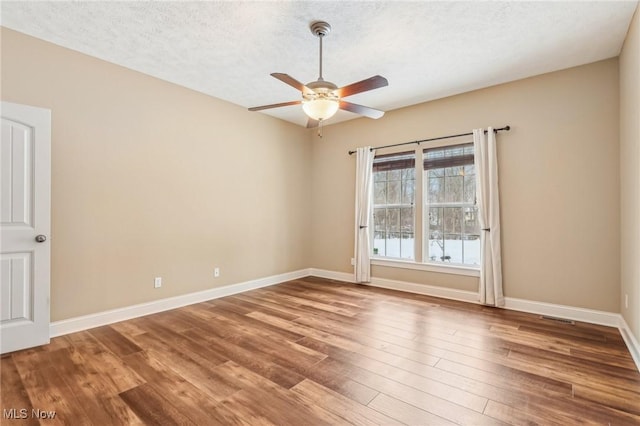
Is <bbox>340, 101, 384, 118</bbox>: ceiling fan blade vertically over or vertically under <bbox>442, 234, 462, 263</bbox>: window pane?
over

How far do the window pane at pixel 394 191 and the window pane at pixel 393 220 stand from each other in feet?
0.50

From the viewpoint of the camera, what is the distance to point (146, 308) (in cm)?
371

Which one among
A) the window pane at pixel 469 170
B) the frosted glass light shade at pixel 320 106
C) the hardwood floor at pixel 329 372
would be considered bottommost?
the hardwood floor at pixel 329 372

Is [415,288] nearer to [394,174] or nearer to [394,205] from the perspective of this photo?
[394,205]

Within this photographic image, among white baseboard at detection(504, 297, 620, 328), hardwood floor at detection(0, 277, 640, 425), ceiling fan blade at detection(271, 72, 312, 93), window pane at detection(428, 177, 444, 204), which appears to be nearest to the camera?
hardwood floor at detection(0, 277, 640, 425)

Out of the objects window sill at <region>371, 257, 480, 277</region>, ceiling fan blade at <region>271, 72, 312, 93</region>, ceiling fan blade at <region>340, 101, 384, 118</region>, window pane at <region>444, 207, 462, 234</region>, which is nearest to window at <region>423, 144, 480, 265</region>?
window pane at <region>444, 207, 462, 234</region>

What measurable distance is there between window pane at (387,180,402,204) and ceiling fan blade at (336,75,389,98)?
274cm

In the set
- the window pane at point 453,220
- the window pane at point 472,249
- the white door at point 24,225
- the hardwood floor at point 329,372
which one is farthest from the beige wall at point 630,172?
the white door at point 24,225

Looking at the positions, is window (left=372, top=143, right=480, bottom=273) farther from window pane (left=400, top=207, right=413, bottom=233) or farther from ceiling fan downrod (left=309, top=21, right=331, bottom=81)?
ceiling fan downrod (left=309, top=21, right=331, bottom=81)

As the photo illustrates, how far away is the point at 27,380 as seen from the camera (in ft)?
7.31

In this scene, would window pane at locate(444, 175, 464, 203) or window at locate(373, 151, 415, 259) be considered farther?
window at locate(373, 151, 415, 259)

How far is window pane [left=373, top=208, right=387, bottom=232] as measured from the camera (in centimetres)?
526

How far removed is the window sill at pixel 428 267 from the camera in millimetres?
4262

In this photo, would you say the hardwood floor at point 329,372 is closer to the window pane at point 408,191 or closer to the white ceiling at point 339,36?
the window pane at point 408,191
